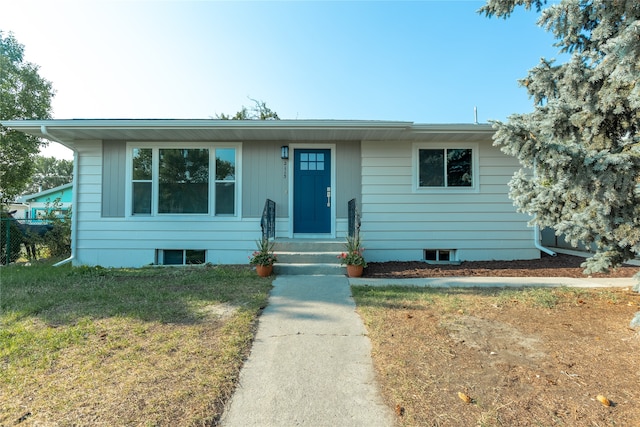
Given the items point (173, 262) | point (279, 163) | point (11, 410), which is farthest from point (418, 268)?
point (11, 410)

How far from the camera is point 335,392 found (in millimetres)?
2287

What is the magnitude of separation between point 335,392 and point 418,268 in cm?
483

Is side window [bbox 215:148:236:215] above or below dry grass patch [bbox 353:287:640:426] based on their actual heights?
above

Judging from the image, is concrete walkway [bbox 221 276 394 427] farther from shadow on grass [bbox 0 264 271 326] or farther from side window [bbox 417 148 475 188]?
side window [bbox 417 148 475 188]

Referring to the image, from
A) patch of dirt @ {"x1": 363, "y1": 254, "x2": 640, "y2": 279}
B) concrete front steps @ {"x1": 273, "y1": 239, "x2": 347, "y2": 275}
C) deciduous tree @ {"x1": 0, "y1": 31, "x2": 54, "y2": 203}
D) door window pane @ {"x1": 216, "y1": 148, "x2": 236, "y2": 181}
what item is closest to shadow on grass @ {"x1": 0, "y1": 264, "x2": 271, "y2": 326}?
concrete front steps @ {"x1": 273, "y1": 239, "x2": 347, "y2": 275}

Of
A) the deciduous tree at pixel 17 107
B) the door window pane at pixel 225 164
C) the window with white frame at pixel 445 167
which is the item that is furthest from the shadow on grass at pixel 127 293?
the deciduous tree at pixel 17 107

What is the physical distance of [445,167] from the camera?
25.6 feet

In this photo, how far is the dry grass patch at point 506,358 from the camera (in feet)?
6.66

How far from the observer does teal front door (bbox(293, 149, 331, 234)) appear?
776 centimetres

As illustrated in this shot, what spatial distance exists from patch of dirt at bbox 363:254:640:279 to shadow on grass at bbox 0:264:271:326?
98.4 inches

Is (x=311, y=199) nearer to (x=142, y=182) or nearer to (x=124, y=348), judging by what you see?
(x=142, y=182)

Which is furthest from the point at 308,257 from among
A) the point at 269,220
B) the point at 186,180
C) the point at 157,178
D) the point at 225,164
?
the point at 157,178

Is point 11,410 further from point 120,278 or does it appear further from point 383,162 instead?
point 383,162

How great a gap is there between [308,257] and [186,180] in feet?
11.4
